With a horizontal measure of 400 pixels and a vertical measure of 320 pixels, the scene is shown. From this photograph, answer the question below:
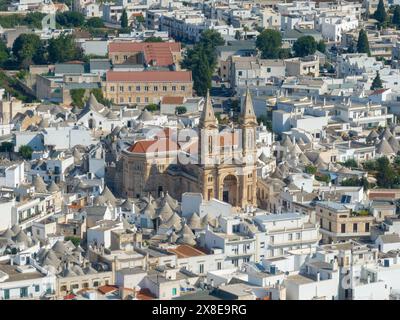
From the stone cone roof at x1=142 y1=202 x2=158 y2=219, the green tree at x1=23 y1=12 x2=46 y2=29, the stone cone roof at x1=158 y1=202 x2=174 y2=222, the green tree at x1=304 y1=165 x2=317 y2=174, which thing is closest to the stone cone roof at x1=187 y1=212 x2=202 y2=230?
the stone cone roof at x1=158 y1=202 x2=174 y2=222

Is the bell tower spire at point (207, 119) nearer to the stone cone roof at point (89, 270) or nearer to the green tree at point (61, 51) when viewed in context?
the stone cone roof at point (89, 270)

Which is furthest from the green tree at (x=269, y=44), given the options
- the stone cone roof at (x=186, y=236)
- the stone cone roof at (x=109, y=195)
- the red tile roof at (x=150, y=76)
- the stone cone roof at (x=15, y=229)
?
the stone cone roof at (x=186, y=236)

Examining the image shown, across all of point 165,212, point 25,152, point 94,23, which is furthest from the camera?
point 94,23

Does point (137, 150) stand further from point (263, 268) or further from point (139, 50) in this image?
point (139, 50)

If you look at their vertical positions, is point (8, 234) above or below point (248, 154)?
below

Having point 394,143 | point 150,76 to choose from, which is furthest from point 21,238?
point 150,76

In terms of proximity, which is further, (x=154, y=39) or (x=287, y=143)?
(x=154, y=39)

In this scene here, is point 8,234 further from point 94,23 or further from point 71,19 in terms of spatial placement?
point 71,19

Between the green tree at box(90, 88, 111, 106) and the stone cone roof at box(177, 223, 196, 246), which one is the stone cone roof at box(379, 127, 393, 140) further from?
the stone cone roof at box(177, 223, 196, 246)
